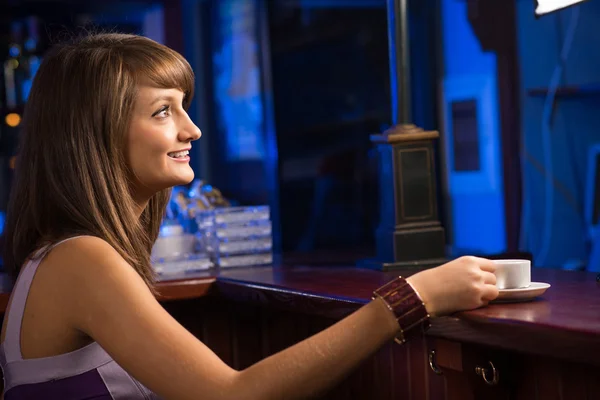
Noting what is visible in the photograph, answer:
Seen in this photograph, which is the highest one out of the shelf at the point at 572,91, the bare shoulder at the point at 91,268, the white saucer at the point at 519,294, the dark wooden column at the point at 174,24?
the dark wooden column at the point at 174,24

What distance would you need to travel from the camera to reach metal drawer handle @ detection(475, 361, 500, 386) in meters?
1.40

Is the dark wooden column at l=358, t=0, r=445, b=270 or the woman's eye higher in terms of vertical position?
the woman's eye

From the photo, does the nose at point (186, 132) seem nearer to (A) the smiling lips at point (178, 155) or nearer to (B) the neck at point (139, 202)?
(A) the smiling lips at point (178, 155)

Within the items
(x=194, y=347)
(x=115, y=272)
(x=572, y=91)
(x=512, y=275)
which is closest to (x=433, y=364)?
(x=512, y=275)

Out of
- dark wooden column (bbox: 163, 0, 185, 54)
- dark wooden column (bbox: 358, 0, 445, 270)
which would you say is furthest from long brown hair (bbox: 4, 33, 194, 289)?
dark wooden column (bbox: 163, 0, 185, 54)

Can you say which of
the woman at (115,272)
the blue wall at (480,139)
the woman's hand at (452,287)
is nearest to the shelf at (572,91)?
the blue wall at (480,139)

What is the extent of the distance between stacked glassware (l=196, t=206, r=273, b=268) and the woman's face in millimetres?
934

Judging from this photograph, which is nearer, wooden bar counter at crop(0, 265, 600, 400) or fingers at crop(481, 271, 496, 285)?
wooden bar counter at crop(0, 265, 600, 400)

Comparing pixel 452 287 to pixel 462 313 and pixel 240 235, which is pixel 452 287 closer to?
pixel 462 313

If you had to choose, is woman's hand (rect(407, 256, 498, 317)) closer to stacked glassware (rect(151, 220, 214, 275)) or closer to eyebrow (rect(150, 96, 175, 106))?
eyebrow (rect(150, 96, 175, 106))

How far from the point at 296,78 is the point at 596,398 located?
95.4 inches

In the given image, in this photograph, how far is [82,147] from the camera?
149cm

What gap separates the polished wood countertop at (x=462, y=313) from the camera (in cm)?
116

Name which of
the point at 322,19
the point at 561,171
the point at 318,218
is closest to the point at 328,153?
the point at 318,218
